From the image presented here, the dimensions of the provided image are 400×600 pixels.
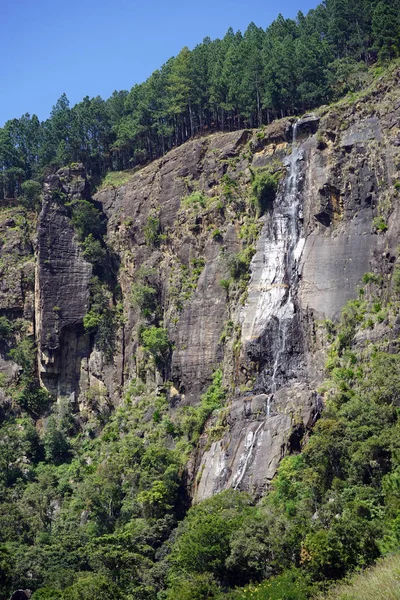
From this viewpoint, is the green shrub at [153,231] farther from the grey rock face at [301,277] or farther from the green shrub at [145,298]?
the grey rock face at [301,277]

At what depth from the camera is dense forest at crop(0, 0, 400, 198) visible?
68.1 metres

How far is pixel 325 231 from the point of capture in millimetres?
52281

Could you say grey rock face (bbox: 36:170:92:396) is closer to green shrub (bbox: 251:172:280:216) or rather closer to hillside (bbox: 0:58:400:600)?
hillside (bbox: 0:58:400:600)

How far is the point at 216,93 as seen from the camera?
236 feet

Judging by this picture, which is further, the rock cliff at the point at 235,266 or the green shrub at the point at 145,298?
the green shrub at the point at 145,298

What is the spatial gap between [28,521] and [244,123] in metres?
39.7

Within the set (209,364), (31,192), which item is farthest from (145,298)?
(31,192)

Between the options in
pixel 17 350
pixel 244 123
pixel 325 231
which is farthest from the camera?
pixel 244 123

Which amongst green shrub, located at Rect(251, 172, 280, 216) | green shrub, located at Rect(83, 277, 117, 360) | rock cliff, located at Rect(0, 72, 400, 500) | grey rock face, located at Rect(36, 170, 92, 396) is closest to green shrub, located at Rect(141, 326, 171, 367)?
rock cliff, located at Rect(0, 72, 400, 500)

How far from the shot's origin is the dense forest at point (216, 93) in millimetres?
68062

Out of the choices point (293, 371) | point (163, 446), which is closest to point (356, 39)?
point (293, 371)

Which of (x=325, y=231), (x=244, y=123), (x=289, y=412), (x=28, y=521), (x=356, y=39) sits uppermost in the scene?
(x=356, y=39)

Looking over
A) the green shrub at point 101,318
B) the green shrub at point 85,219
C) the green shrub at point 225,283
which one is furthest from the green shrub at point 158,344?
the green shrub at point 85,219

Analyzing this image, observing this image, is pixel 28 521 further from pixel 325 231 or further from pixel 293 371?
pixel 325 231
